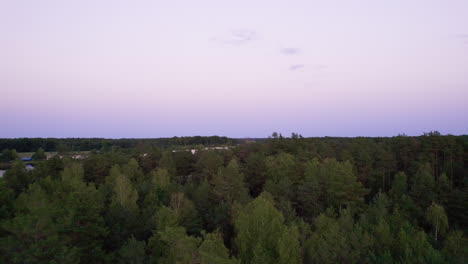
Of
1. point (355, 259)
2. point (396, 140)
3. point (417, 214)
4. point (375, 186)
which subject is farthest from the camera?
point (396, 140)

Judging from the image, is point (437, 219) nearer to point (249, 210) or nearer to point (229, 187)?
point (249, 210)

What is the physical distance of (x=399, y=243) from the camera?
2444 cm

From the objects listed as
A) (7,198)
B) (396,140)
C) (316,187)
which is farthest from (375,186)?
(7,198)

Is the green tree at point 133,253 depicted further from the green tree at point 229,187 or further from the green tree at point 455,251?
the green tree at point 455,251

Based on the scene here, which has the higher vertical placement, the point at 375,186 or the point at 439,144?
the point at 439,144

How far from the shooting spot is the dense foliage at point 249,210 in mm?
19359

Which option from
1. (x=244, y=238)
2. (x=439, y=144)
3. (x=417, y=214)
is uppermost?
(x=439, y=144)

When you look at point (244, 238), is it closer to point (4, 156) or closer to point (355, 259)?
point (355, 259)

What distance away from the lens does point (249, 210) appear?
88.2ft

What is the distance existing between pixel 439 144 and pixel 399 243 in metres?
39.0

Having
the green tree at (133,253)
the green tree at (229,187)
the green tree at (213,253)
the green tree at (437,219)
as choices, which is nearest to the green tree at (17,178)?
the green tree at (229,187)

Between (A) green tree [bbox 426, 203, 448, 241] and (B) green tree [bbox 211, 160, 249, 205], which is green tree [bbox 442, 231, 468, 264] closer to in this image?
(A) green tree [bbox 426, 203, 448, 241]

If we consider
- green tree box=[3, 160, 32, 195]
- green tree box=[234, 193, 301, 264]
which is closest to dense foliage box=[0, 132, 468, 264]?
green tree box=[234, 193, 301, 264]

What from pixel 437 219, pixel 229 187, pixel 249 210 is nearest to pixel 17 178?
pixel 229 187
